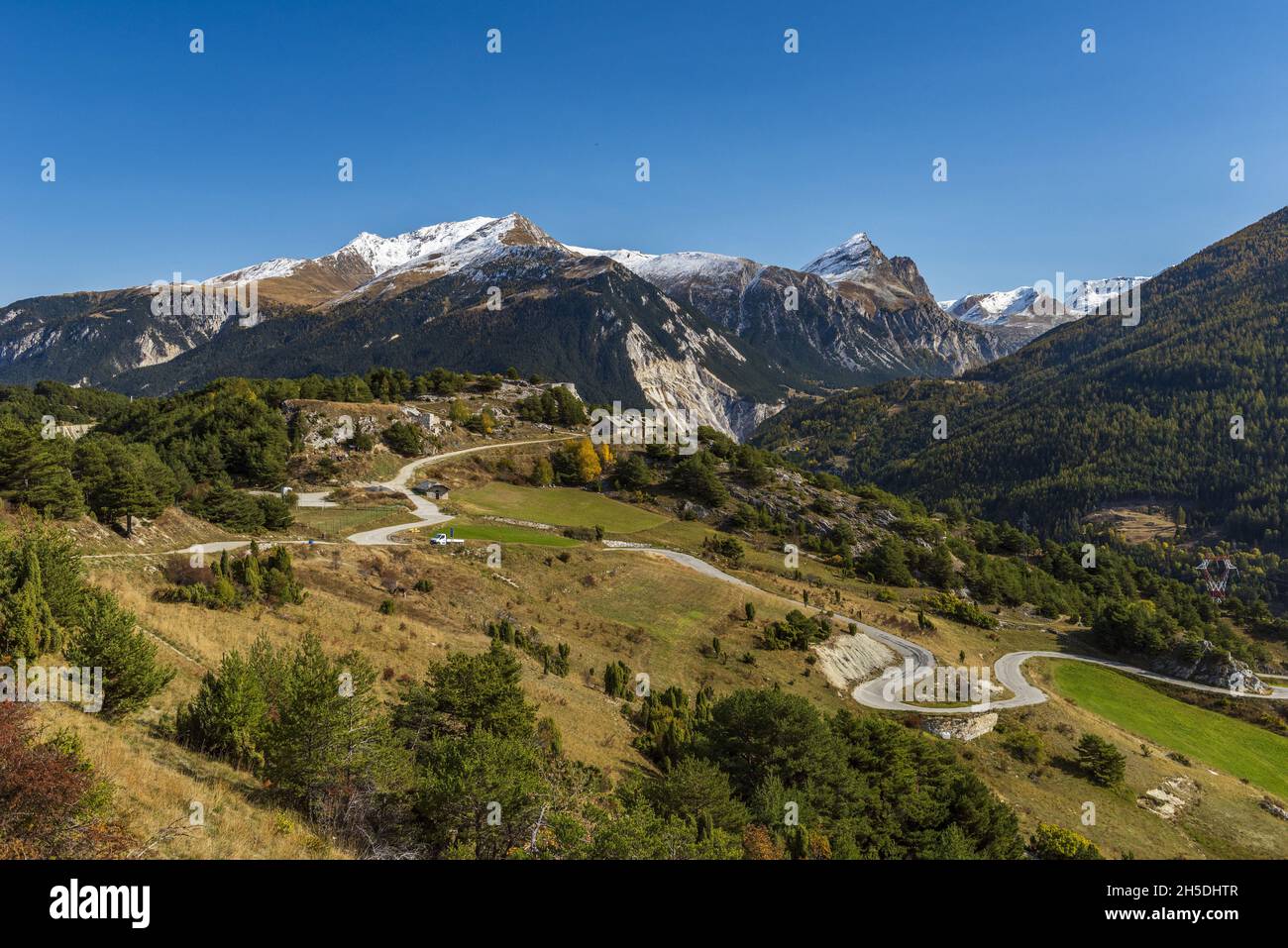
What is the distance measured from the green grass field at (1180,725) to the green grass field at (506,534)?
5253cm

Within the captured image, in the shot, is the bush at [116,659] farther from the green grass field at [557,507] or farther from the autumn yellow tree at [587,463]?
the autumn yellow tree at [587,463]

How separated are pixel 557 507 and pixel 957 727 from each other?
59.4 metres

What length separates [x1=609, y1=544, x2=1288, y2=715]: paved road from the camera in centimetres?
4722

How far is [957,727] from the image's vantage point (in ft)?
144

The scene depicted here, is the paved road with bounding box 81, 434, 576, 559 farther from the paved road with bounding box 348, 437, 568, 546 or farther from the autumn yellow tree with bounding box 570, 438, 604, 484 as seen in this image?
the autumn yellow tree with bounding box 570, 438, 604, 484

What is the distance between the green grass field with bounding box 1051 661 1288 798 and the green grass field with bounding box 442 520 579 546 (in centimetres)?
5253

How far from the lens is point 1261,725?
60.8 m

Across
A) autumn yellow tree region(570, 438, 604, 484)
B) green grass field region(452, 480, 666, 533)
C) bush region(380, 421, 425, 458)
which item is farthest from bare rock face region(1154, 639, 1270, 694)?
bush region(380, 421, 425, 458)

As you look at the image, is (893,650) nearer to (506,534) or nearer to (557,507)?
(506,534)

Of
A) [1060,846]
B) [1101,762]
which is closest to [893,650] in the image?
[1101,762]
